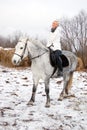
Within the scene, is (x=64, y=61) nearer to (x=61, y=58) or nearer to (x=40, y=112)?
(x=61, y=58)

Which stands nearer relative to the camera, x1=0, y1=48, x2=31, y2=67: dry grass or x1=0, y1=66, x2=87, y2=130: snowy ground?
x1=0, y1=66, x2=87, y2=130: snowy ground

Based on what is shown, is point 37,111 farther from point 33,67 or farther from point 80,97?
point 80,97

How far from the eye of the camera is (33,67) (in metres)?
8.00

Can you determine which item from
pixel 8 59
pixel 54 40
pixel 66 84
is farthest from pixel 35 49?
pixel 8 59

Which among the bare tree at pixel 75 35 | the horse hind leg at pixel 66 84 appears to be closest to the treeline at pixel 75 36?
the bare tree at pixel 75 35

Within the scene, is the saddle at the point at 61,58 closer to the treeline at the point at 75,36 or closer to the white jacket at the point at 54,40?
the white jacket at the point at 54,40

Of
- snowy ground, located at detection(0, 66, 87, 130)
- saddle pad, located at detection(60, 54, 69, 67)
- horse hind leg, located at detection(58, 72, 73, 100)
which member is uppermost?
saddle pad, located at detection(60, 54, 69, 67)

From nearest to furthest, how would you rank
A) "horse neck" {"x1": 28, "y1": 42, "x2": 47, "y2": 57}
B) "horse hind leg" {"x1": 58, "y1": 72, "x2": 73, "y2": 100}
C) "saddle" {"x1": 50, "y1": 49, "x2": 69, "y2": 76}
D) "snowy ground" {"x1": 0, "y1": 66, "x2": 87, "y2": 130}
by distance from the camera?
"snowy ground" {"x1": 0, "y1": 66, "x2": 87, "y2": 130} < "horse neck" {"x1": 28, "y1": 42, "x2": 47, "y2": 57} < "saddle" {"x1": 50, "y1": 49, "x2": 69, "y2": 76} < "horse hind leg" {"x1": 58, "y1": 72, "x2": 73, "y2": 100}

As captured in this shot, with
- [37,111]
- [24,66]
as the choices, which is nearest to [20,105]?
[37,111]

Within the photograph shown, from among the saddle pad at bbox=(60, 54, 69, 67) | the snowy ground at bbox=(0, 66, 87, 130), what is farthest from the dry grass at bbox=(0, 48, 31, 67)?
the saddle pad at bbox=(60, 54, 69, 67)

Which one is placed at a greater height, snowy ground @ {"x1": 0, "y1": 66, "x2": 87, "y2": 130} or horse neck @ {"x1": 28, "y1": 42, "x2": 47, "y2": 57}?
horse neck @ {"x1": 28, "y1": 42, "x2": 47, "y2": 57}

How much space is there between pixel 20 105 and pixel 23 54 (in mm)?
1470

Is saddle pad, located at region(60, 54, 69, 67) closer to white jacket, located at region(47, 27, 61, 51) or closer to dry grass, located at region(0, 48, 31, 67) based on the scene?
white jacket, located at region(47, 27, 61, 51)

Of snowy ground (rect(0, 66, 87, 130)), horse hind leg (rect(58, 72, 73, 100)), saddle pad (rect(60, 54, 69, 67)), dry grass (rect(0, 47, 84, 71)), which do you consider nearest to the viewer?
snowy ground (rect(0, 66, 87, 130))
